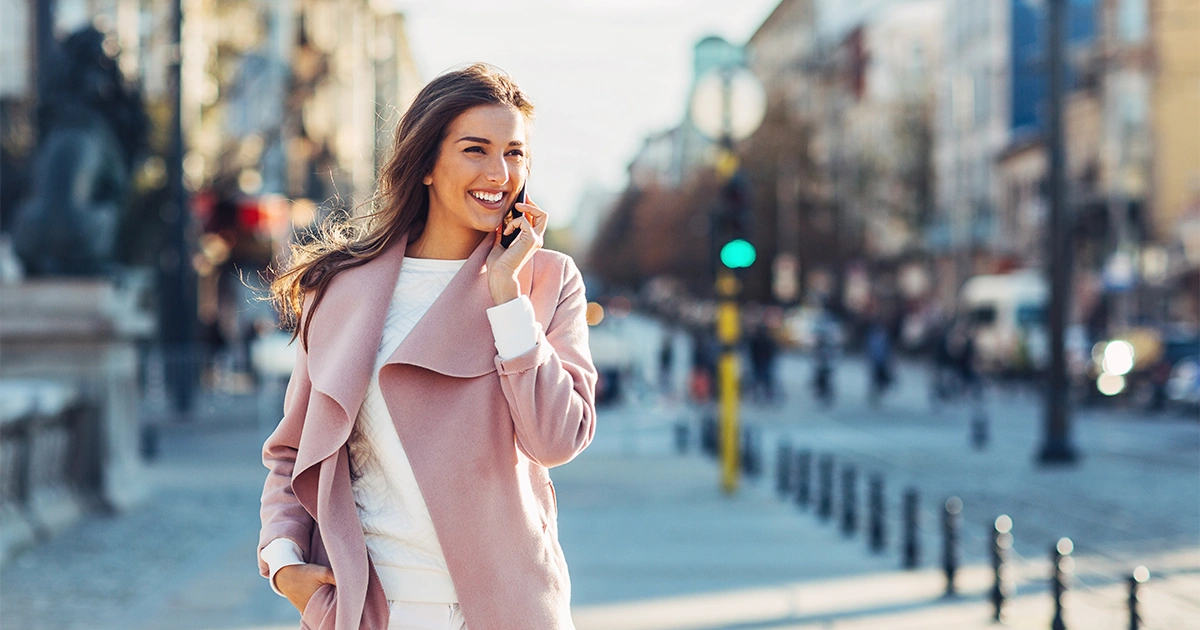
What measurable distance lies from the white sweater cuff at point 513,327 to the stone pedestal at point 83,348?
10.6 meters

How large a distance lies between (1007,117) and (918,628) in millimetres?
52898

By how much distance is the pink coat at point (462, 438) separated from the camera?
9.32 ft

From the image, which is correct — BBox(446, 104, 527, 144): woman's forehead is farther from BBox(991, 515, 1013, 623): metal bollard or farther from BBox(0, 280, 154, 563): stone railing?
BBox(0, 280, 154, 563): stone railing

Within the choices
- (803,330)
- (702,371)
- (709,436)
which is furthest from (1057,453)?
(803,330)

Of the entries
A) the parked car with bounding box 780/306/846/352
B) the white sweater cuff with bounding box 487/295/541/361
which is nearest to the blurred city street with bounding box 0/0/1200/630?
the white sweater cuff with bounding box 487/295/541/361

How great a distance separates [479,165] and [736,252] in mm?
13044

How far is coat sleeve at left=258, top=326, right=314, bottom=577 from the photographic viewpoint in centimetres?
304

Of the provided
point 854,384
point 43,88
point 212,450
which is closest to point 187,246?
point 212,450

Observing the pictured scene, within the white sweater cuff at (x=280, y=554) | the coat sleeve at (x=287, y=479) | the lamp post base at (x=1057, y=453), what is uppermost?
the coat sleeve at (x=287, y=479)

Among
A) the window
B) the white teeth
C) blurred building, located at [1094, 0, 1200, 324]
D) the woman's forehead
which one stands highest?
the window

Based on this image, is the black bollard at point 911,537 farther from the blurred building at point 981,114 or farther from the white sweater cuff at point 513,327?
the blurred building at point 981,114

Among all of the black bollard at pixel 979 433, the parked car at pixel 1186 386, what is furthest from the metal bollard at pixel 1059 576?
the parked car at pixel 1186 386

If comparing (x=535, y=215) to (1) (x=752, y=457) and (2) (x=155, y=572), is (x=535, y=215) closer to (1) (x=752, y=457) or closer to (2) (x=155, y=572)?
(2) (x=155, y=572)

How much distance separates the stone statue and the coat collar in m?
10.4
